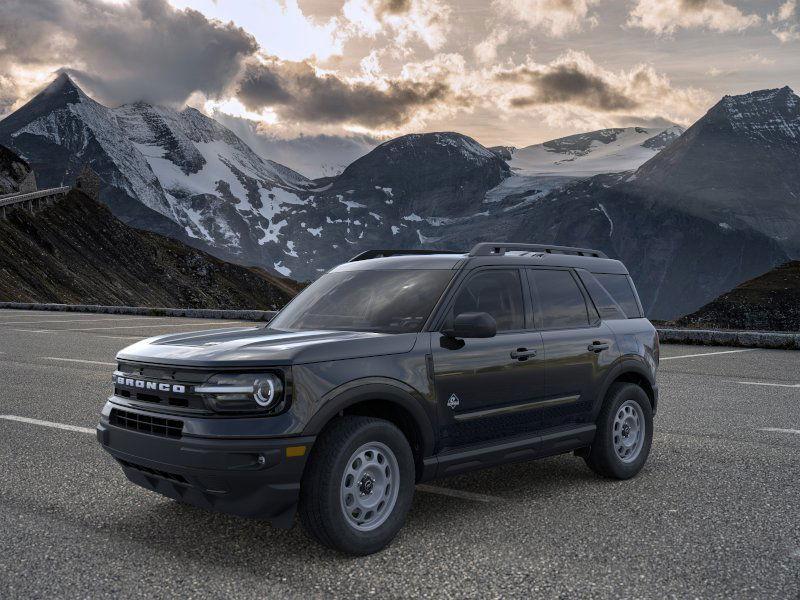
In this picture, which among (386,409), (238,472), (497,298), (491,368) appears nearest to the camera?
(238,472)

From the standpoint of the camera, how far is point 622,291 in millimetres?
6500

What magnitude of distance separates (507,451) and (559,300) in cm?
132

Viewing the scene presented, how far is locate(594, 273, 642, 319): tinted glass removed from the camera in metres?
6.38

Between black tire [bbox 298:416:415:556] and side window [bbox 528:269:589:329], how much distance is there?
1.78m

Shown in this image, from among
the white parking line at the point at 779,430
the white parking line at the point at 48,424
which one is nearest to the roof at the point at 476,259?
the white parking line at the point at 779,430

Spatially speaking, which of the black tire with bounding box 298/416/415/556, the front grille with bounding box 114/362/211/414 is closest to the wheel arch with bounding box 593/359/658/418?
the black tire with bounding box 298/416/415/556

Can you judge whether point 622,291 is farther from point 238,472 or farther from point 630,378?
point 238,472

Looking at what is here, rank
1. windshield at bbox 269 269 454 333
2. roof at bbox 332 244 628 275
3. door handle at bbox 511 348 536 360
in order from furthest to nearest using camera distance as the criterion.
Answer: roof at bbox 332 244 628 275
door handle at bbox 511 348 536 360
windshield at bbox 269 269 454 333

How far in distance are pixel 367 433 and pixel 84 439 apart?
13.3ft

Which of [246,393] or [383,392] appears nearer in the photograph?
[246,393]

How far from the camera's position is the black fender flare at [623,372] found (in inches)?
229

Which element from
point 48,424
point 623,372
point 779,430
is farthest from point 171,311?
point 623,372

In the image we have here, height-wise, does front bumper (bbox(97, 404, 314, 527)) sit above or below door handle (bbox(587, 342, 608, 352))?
below

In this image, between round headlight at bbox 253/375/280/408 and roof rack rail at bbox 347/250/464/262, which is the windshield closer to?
roof rack rail at bbox 347/250/464/262
